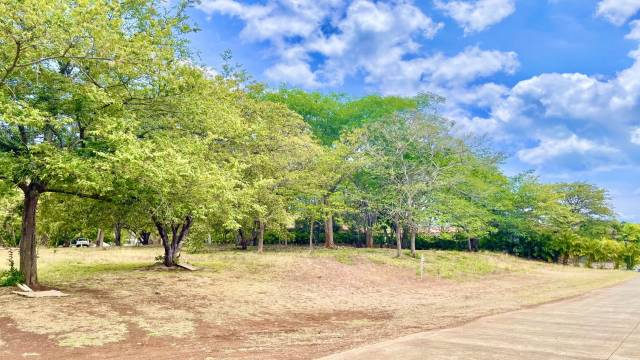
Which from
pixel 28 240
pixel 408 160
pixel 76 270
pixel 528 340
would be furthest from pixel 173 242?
pixel 408 160

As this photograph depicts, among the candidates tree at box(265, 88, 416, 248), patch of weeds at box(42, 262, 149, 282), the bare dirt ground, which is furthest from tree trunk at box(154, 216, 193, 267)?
tree at box(265, 88, 416, 248)

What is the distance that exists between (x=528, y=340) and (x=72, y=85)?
15.1m

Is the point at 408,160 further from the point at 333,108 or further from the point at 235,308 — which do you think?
the point at 235,308

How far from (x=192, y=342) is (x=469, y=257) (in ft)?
111

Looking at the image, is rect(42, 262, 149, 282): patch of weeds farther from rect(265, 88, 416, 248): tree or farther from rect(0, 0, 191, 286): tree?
rect(265, 88, 416, 248): tree

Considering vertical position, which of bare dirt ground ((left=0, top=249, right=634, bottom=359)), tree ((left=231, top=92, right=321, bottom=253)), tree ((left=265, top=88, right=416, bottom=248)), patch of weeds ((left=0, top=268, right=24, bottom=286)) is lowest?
bare dirt ground ((left=0, top=249, right=634, bottom=359))

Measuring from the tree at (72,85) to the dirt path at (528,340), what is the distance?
31.0ft

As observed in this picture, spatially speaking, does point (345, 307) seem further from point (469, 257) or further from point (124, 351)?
point (469, 257)

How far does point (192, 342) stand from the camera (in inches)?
451

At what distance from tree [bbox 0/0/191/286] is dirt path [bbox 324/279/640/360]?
943 cm

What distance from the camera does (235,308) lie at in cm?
1662

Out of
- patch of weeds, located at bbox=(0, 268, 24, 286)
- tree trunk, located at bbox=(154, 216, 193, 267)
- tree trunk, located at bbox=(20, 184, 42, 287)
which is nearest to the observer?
tree trunk, located at bbox=(20, 184, 42, 287)

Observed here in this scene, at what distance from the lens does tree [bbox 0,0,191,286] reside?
12.2 metres

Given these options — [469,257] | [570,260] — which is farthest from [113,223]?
[570,260]
